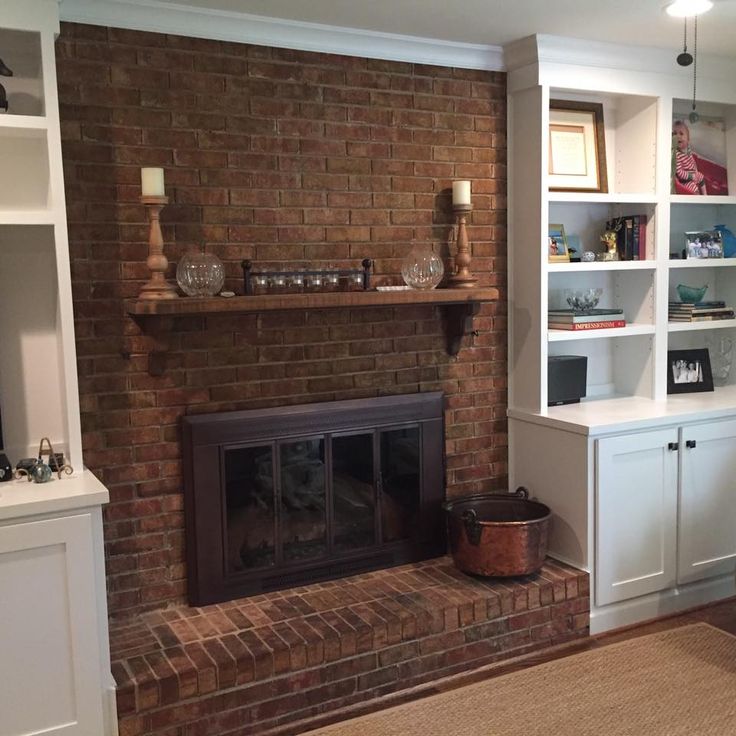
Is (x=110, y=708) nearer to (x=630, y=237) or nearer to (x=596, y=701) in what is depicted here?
(x=596, y=701)

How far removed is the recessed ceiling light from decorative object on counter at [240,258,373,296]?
Answer: 1.36m

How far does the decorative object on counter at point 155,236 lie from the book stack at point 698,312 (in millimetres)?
2307

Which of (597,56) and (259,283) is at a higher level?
(597,56)

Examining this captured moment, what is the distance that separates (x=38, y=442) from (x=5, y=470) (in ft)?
0.82

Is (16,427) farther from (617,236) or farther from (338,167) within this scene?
(617,236)

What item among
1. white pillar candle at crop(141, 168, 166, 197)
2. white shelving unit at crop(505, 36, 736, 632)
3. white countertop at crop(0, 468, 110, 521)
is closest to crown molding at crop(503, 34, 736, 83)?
white shelving unit at crop(505, 36, 736, 632)

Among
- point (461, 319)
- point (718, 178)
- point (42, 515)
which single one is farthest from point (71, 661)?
point (718, 178)

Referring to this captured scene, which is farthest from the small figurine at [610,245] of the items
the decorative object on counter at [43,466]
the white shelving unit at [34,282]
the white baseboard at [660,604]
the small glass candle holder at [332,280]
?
the decorative object on counter at [43,466]

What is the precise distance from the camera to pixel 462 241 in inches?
130

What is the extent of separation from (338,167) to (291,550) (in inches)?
58.1

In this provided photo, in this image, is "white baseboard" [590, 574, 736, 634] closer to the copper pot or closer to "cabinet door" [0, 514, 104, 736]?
the copper pot

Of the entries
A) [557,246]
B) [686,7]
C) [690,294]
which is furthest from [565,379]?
[686,7]

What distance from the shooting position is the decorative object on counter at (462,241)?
10.7 ft

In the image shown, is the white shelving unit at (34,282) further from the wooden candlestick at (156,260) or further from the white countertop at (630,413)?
the white countertop at (630,413)
